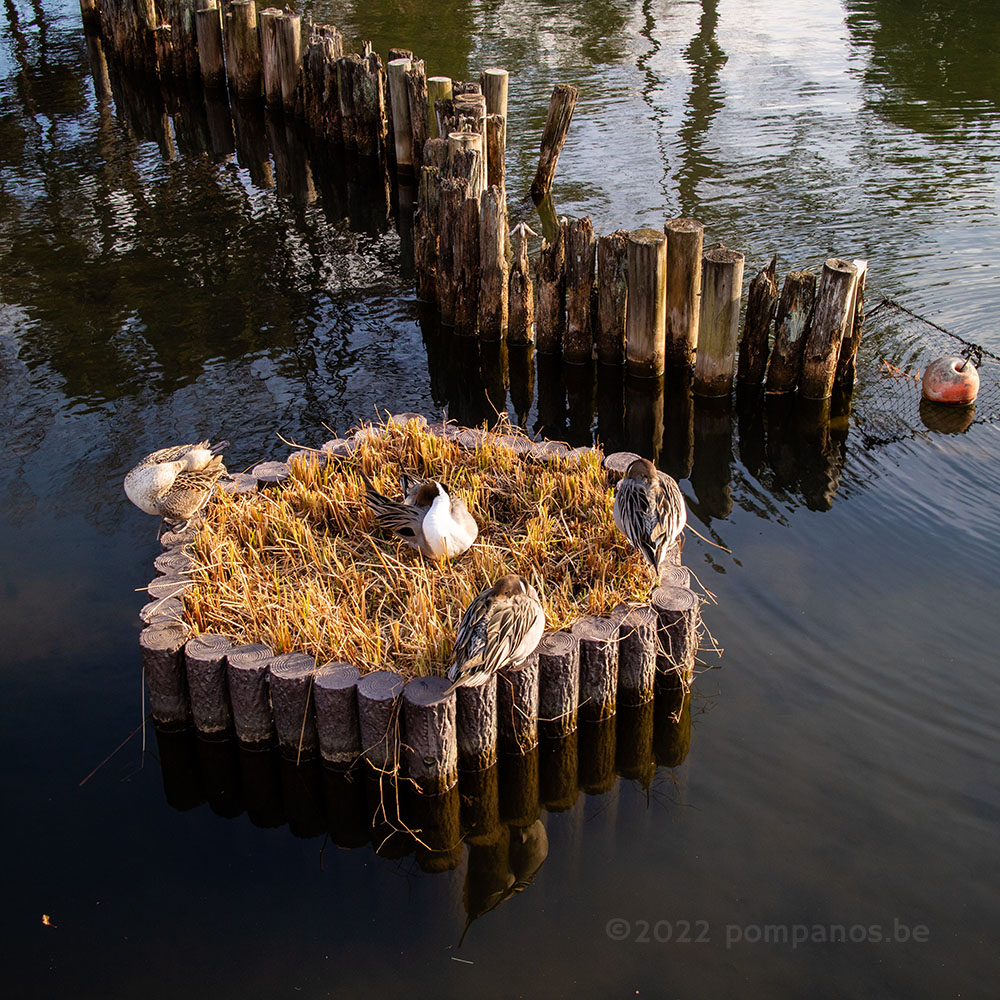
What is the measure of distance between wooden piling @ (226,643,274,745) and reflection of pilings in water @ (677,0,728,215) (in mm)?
9138

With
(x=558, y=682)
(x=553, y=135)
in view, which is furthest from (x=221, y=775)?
(x=553, y=135)

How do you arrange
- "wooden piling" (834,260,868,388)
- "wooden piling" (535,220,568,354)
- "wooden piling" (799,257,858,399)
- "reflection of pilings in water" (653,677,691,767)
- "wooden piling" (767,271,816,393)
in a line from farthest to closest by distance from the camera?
1. "wooden piling" (535,220,568,354)
2. "wooden piling" (834,260,868,388)
3. "wooden piling" (767,271,816,393)
4. "wooden piling" (799,257,858,399)
5. "reflection of pilings in water" (653,677,691,767)

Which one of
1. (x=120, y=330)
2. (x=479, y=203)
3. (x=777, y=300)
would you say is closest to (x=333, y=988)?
(x=777, y=300)

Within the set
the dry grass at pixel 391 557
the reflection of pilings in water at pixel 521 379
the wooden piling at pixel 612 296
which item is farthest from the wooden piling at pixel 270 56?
the dry grass at pixel 391 557

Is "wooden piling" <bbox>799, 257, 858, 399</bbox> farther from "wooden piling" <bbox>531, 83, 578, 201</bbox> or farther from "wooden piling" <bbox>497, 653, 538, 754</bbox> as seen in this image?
"wooden piling" <bbox>531, 83, 578, 201</bbox>

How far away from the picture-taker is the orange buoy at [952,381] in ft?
28.6

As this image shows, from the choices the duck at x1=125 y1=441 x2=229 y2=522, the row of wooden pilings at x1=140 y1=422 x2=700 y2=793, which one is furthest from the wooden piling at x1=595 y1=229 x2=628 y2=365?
the duck at x1=125 y1=441 x2=229 y2=522

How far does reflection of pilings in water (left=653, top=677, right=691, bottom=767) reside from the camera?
19.3ft

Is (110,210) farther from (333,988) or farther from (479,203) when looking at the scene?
(333,988)

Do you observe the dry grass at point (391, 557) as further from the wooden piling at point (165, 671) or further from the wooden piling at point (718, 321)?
the wooden piling at point (718, 321)

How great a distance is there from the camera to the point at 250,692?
18.4 ft

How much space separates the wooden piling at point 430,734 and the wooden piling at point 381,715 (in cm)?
6

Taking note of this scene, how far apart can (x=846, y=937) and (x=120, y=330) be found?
8909 mm

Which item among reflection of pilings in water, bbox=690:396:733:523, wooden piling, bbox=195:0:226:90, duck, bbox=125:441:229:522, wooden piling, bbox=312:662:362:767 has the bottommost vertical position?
reflection of pilings in water, bbox=690:396:733:523
